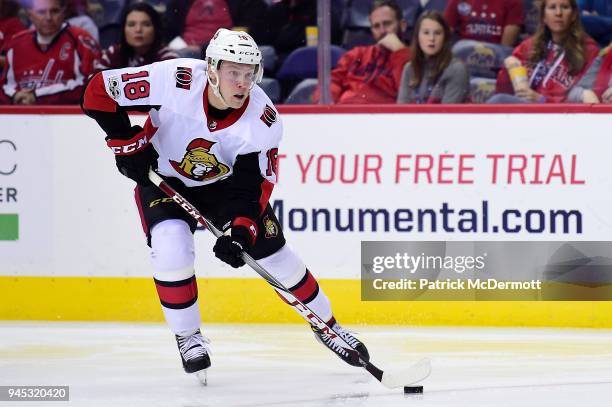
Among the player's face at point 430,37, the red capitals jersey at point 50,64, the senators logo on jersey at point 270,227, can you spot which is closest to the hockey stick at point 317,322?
the senators logo on jersey at point 270,227

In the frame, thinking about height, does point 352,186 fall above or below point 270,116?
below

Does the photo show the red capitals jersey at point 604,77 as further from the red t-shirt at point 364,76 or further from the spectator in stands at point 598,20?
the red t-shirt at point 364,76

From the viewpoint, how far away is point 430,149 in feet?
16.8

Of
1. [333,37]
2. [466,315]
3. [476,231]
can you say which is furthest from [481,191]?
[333,37]

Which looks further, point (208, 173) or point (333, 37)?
point (333, 37)

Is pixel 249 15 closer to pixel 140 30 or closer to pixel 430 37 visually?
pixel 140 30

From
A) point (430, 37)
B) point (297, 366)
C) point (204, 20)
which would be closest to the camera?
point (297, 366)

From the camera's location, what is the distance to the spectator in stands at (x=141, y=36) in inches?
208

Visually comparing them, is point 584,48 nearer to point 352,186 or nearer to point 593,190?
point 593,190

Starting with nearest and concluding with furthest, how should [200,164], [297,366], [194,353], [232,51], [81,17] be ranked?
[232,51] → [194,353] → [200,164] → [297,366] → [81,17]

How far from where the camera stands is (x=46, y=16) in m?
5.38

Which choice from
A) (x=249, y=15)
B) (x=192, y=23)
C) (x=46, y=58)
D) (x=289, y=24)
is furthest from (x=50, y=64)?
(x=289, y=24)

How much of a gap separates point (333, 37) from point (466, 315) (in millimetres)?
1284

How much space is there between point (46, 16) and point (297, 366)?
206cm
